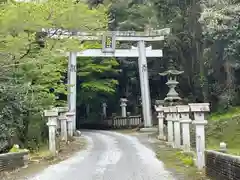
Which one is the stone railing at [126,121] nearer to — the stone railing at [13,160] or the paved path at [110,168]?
the paved path at [110,168]

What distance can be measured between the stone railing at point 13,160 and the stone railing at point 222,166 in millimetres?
5035

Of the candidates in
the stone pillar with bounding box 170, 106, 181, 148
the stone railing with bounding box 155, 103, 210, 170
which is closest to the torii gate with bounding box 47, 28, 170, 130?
the stone railing with bounding box 155, 103, 210, 170

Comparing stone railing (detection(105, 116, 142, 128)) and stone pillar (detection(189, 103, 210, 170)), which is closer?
stone pillar (detection(189, 103, 210, 170))

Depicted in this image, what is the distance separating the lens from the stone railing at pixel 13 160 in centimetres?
1000

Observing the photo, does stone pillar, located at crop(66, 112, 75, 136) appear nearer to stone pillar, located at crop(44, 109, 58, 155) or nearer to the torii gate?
the torii gate

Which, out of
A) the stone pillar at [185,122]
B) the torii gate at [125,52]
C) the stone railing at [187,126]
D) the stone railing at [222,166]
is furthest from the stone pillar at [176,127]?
the torii gate at [125,52]

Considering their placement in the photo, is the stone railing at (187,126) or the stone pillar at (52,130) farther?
the stone pillar at (52,130)

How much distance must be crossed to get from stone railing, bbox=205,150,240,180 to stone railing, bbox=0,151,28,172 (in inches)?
198

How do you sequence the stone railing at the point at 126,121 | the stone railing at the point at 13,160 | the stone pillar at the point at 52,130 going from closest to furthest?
1. the stone railing at the point at 13,160
2. the stone pillar at the point at 52,130
3. the stone railing at the point at 126,121

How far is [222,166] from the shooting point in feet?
23.4

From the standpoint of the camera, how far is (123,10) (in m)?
33.0

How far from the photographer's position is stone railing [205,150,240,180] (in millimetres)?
6332

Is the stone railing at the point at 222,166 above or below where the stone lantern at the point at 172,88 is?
below

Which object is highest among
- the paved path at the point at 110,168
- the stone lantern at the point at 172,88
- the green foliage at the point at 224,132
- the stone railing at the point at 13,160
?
the stone lantern at the point at 172,88
